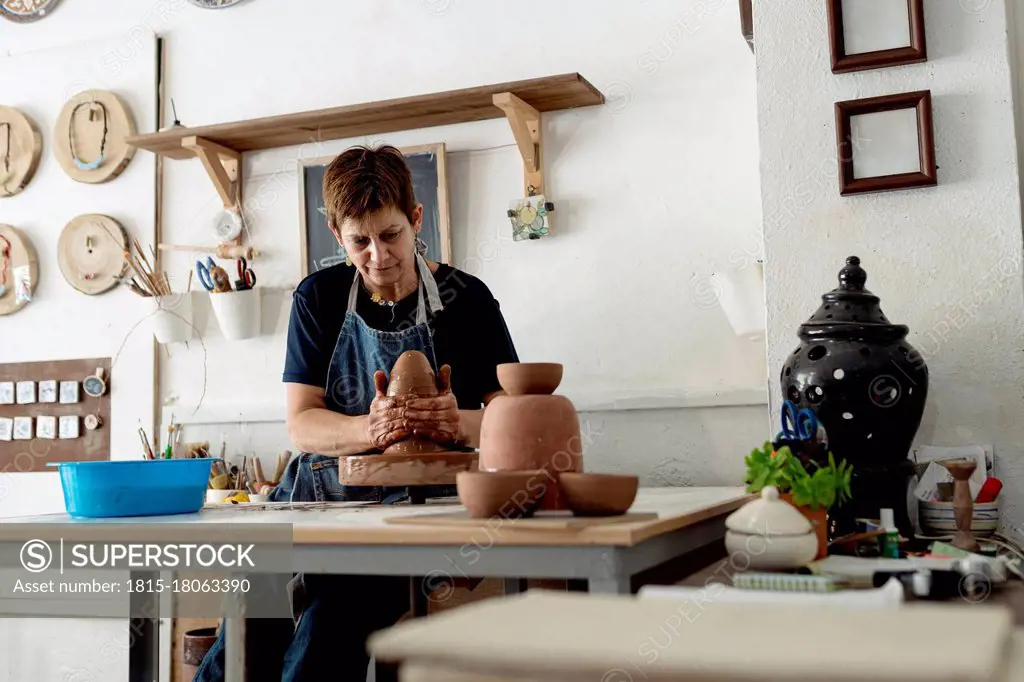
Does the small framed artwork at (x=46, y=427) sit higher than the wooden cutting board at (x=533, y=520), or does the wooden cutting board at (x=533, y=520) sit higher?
the small framed artwork at (x=46, y=427)

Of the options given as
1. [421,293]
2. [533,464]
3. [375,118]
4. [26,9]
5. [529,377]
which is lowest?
[533,464]

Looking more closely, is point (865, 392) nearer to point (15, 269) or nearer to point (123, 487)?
point (123, 487)

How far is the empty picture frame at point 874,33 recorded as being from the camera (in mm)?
2131

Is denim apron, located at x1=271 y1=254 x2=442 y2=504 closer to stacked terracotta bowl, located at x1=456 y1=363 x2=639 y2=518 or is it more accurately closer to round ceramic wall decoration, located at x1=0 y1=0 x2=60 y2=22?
stacked terracotta bowl, located at x1=456 y1=363 x2=639 y2=518

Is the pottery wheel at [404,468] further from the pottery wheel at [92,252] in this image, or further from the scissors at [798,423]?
the pottery wheel at [92,252]

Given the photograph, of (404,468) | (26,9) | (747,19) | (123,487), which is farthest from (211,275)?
(747,19)

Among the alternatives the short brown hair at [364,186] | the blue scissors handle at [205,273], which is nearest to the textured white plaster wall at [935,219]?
the short brown hair at [364,186]

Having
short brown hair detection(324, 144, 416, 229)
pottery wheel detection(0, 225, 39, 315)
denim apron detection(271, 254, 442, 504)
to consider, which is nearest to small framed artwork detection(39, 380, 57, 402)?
pottery wheel detection(0, 225, 39, 315)

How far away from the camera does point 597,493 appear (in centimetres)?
136

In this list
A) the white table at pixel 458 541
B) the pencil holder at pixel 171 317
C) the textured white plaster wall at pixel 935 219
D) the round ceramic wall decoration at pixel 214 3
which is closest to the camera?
the white table at pixel 458 541

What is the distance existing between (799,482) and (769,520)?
184mm

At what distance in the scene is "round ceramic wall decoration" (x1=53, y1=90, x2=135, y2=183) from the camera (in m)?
3.53

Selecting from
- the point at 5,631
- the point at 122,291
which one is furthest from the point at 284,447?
the point at 5,631

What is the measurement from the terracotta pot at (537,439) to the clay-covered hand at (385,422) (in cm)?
39
